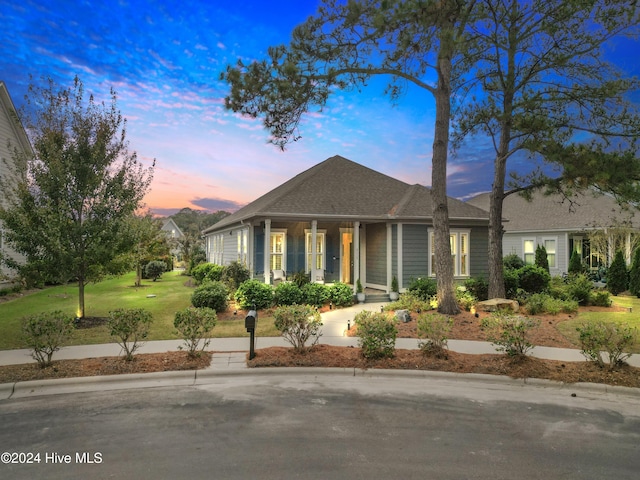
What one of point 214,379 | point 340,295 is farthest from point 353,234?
point 214,379

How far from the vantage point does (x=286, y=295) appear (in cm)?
1259

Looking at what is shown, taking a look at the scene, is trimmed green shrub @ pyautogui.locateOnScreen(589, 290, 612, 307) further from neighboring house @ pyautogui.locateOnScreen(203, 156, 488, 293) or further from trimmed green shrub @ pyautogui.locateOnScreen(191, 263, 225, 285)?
trimmed green shrub @ pyautogui.locateOnScreen(191, 263, 225, 285)

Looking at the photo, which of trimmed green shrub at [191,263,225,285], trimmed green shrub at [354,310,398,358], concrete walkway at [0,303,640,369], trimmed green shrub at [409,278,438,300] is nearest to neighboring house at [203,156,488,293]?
trimmed green shrub at [409,278,438,300]

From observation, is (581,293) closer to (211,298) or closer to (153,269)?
(211,298)

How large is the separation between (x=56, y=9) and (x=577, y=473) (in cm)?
1689

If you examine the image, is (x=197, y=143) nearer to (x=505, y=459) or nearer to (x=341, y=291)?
(x=341, y=291)

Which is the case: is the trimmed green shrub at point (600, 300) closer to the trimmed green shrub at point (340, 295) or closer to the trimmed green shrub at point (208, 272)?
the trimmed green shrub at point (340, 295)

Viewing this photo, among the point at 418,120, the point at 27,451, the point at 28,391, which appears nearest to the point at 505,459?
the point at 27,451

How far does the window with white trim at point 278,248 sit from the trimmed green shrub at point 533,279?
9558 millimetres

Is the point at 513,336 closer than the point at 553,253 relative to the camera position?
Yes

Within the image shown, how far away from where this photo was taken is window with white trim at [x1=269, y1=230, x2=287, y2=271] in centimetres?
1588

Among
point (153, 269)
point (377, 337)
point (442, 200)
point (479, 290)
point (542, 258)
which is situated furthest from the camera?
point (153, 269)

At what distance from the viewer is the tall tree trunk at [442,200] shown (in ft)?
35.6

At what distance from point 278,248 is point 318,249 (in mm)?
1813
